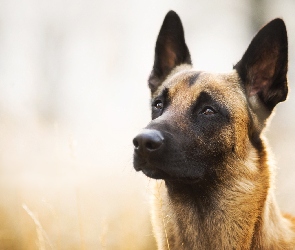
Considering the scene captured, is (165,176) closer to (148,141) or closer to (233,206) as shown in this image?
(148,141)

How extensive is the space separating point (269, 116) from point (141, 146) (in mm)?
1192

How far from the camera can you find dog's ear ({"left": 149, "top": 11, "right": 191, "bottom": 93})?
413cm

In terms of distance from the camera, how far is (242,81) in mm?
3730

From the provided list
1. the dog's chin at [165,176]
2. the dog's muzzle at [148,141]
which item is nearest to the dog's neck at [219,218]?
the dog's chin at [165,176]

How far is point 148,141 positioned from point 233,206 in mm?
891

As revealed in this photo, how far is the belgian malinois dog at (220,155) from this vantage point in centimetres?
320

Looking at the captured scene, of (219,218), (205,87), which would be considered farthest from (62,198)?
(205,87)

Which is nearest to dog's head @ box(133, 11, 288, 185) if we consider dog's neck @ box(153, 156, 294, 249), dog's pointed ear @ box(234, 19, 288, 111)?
dog's pointed ear @ box(234, 19, 288, 111)

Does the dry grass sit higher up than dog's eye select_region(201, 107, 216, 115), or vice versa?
dog's eye select_region(201, 107, 216, 115)

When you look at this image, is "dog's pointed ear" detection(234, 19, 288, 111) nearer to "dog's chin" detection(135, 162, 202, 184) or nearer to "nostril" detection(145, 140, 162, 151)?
"dog's chin" detection(135, 162, 202, 184)

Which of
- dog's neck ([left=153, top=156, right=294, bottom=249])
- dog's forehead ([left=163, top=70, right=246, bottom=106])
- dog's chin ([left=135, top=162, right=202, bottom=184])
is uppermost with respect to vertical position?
dog's forehead ([left=163, top=70, right=246, bottom=106])

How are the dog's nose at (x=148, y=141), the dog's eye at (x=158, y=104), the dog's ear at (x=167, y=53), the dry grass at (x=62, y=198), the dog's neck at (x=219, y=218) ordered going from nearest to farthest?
the dog's nose at (x=148, y=141)
the dog's neck at (x=219, y=218)
the dog's eye at (x=158, y=104)
the dog's ear at (x=167, y=53)
the dry grass at (x=62, y=198)

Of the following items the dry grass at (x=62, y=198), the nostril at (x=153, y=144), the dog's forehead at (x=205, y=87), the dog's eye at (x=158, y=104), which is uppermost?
the dog's forehead at (x=205, y=87)

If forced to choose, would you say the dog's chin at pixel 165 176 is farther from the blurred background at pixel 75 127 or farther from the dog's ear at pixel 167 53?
the dog's ear at pixel 167 53
